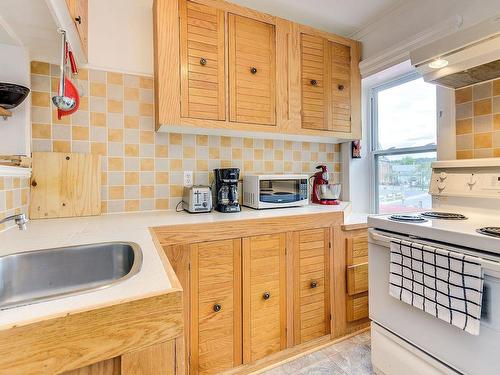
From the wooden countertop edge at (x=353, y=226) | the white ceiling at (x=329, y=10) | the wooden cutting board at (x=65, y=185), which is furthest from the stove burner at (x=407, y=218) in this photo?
the wooden cutting board at (x=65, y=185)

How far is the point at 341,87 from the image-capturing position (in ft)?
7.21

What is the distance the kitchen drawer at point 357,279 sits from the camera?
1849 mm

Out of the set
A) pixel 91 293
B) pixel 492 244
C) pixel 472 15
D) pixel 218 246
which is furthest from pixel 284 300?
pixel 472 15

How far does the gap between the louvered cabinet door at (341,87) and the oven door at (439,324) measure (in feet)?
3.65

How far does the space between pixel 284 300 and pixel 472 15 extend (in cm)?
207

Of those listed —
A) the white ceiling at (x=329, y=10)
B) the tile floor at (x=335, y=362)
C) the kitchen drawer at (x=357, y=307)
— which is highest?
the white ceiling at (x=329, y=10)

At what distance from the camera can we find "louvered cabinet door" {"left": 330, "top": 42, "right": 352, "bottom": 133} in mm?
2158

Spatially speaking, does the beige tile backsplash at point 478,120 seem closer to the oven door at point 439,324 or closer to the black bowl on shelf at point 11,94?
the oven door at point 439,324

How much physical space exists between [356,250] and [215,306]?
3.49 feet

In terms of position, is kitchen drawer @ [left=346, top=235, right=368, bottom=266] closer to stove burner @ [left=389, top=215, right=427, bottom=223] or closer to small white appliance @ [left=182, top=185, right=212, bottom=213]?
stove burner @ [left=389, top=215, right=427, bottom=223]

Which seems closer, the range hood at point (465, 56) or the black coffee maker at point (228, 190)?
the range hood at point (465, 56)

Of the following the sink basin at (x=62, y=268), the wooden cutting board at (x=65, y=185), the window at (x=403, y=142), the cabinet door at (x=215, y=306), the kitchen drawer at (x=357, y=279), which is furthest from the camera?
the window at (x=403, y=142)

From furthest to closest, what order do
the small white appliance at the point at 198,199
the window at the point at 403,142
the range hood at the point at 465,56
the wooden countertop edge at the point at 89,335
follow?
the window at the point at 403,142 < the small white appliance at the point at 198,199 < the range hood at the point at 465,56 < the wooden countertop edge at the point at 89,335

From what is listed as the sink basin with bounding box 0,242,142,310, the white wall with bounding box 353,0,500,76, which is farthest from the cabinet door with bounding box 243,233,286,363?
the white wall with bounding box 353,0,500,76
